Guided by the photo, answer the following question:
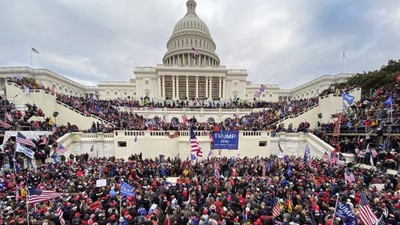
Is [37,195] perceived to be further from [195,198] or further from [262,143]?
[262,143]

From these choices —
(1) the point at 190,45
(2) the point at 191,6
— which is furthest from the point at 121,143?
(2) the point at 191,6

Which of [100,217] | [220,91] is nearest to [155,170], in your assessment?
[100,217]

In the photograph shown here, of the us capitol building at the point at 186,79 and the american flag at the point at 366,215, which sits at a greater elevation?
the us capitol building at the point at 186,79

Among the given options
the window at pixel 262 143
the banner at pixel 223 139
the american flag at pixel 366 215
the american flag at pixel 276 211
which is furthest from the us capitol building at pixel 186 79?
the american flag at pixel 366 215

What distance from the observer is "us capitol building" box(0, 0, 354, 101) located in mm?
58938

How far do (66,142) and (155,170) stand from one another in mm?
11786

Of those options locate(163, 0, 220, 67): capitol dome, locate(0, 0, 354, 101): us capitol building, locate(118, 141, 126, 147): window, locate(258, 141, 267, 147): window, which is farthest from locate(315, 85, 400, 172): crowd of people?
locate(163, 0, 220, 67): capitol dome

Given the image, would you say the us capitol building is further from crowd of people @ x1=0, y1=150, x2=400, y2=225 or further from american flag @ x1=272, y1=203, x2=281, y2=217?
american flag @ x1=272, y1=203, x2=281, y2=217

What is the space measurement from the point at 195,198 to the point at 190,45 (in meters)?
76.6

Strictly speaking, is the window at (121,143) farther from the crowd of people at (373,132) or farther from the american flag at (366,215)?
the crowd of people at (373,132)

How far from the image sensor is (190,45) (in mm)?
78188

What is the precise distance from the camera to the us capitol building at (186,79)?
58938 millimetres

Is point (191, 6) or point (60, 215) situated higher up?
point (191, 6)

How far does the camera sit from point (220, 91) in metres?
60.5
